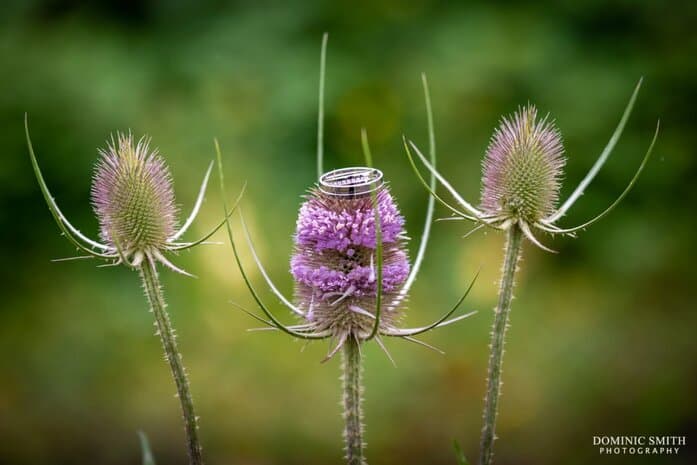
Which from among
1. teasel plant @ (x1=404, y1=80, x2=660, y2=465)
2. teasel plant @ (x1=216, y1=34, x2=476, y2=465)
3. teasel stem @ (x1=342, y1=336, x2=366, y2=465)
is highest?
teasel plant @ (x1=404, y1=80, x2=660, y2=465)

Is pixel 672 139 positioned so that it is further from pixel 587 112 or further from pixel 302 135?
pixel 302 135

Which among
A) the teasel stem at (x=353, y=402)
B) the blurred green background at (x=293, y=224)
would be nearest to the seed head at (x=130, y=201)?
the teasel stem at (x=353, y=402)

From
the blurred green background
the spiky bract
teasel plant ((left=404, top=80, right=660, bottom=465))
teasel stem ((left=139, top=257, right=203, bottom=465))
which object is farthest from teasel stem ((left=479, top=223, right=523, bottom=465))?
the blurred green background

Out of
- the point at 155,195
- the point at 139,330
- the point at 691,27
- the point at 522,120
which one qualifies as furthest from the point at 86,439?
the point at 691,27

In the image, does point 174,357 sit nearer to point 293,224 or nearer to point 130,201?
point 130,201

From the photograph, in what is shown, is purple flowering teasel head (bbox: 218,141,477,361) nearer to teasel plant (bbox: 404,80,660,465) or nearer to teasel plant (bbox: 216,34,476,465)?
teasel plant (bbox: 216,34,476,465)

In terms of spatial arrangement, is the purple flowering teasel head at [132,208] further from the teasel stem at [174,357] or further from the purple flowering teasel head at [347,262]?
the purple flowering teasel head at [347,262]

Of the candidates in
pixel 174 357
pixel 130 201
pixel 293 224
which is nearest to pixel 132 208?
pixel 130 201
